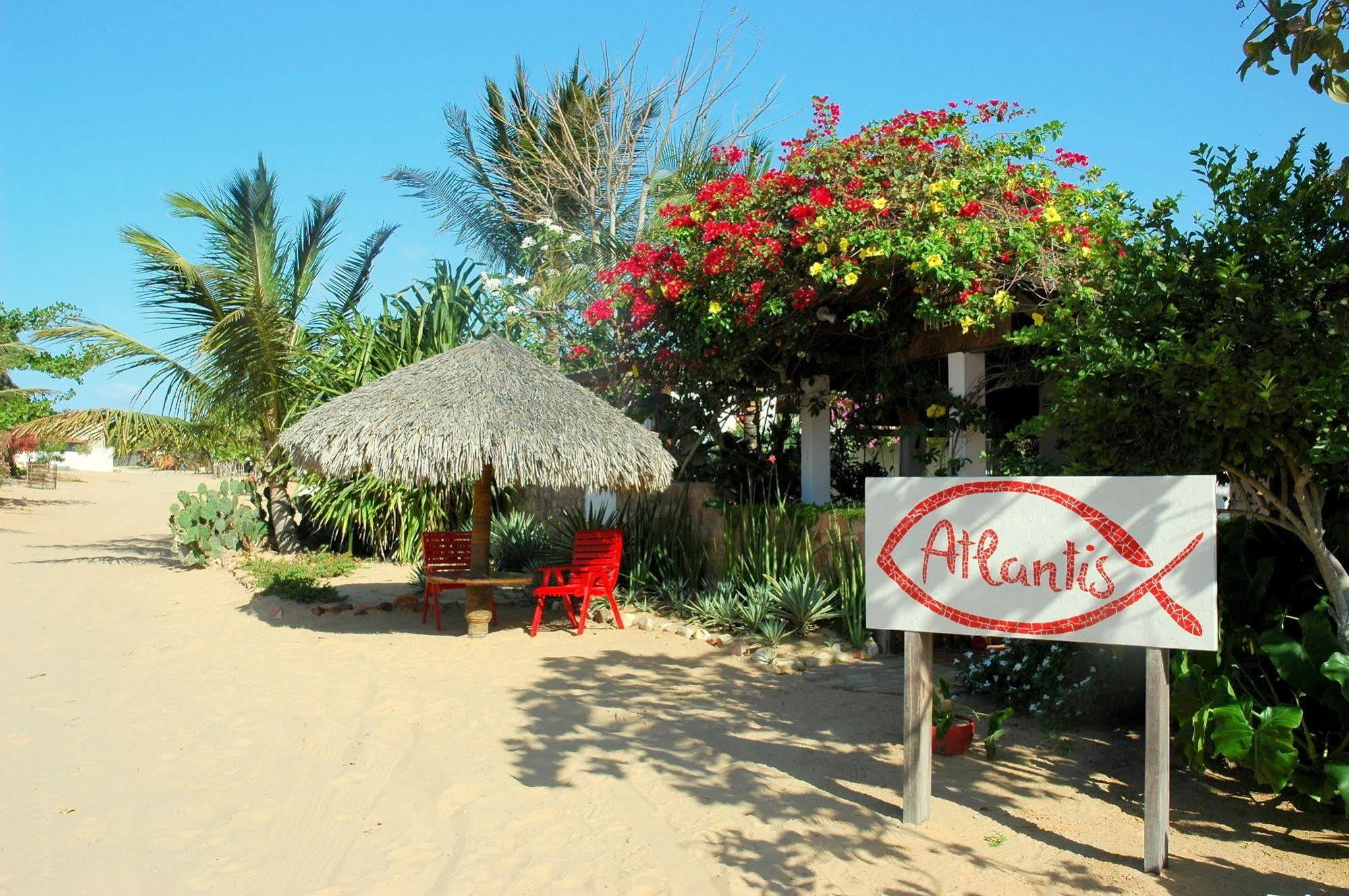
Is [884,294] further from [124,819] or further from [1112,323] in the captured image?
[124,819]

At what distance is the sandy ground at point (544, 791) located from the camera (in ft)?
12.6

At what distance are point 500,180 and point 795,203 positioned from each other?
1262 cm

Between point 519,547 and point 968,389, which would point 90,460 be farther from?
point 968,389

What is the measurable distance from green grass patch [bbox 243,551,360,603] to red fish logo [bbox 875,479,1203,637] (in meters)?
7.59

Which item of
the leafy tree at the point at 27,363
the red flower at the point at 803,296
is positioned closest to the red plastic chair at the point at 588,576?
the red flower at the point at 803,296

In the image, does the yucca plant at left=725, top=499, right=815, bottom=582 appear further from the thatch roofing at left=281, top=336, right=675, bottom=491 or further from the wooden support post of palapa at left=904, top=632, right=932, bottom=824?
the wooden support post of palapa at left=904, top=632, right=932, bottom=824

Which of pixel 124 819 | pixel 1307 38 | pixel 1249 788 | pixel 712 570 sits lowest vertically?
pixel 124 819

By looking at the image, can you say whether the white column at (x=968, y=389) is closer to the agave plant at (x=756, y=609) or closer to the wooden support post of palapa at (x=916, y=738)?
the agave plant at (x=756, y=609)

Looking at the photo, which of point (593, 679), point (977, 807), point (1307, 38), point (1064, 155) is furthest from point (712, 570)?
point (1307, 38)

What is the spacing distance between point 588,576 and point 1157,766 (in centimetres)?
551

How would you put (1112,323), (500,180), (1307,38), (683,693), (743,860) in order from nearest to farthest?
(1307,38), (743,860), (1112,323), (683,693), (500,180)

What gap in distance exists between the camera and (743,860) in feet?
12.9

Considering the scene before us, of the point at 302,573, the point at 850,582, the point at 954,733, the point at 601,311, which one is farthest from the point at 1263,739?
the point at 302,573

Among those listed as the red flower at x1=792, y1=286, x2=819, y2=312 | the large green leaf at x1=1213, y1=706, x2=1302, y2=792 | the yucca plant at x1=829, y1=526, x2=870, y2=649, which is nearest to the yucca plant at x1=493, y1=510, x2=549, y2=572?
the yucca plant at x1=829, y1=526, x2=870, y2=649
